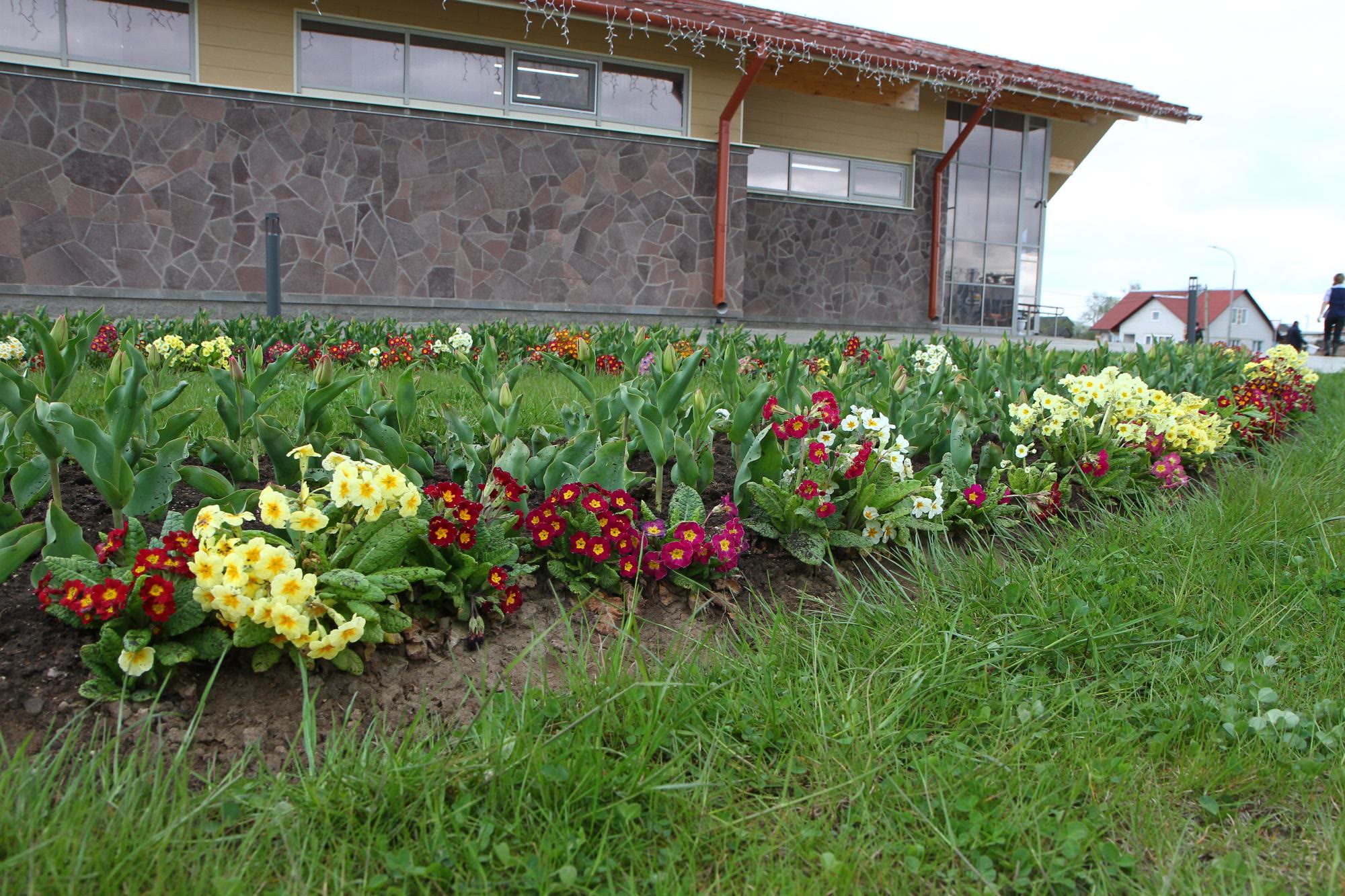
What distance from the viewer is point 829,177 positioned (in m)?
13.1

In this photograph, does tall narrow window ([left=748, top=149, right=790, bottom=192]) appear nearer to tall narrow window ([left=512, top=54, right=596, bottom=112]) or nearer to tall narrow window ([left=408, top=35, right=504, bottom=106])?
tall narrow window ([left=512, top=54, right=596, bottom=112])

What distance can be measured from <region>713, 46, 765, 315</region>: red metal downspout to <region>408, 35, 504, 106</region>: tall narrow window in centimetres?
247

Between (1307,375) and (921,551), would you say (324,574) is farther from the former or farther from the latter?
(1307,375)

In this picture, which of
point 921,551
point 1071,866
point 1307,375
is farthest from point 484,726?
point 1307,375

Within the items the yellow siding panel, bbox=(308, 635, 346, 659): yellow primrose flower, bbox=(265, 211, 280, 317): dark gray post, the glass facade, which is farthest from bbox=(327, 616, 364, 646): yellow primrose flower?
the glass facade

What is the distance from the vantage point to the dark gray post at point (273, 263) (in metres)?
7.40

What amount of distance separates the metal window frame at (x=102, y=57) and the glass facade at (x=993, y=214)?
987 cm

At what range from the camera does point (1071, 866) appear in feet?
4.80

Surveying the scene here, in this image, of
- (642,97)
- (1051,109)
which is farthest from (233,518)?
(1051,109)

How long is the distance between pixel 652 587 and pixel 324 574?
796 mm

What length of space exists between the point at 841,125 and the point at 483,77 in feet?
17.1

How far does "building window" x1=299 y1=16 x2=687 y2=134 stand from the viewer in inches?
379

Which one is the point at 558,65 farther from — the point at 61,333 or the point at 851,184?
the point at 61,333

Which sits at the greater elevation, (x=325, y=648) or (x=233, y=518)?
(x=233, y=518)
